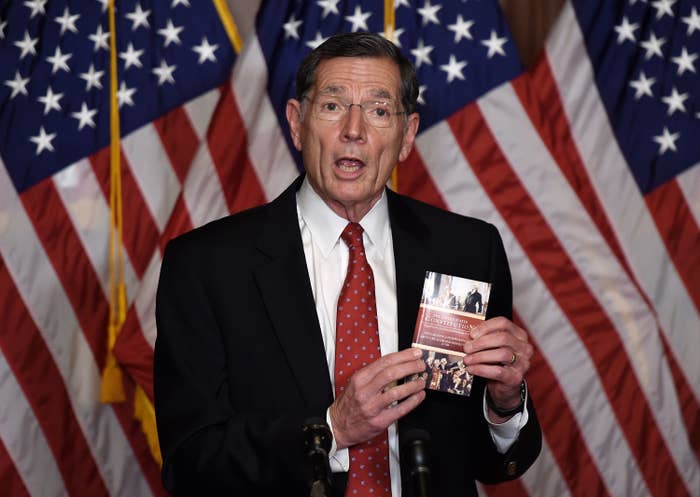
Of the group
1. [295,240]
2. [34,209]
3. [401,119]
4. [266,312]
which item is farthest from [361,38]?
[34,209]

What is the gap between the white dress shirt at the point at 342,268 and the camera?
87.2 inches

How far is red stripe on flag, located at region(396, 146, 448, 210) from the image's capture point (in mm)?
3795

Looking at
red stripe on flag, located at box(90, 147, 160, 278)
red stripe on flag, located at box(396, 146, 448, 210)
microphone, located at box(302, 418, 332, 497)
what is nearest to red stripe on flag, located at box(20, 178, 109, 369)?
red stripe on flag, located at box(90, 147, 160, 278)

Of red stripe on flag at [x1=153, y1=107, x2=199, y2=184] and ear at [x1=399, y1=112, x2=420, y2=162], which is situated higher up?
red stripe on flag at [x1=153, y1=107, x2=199, y2=184]

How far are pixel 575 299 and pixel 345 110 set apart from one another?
1.71m

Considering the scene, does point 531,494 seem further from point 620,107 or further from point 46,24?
point 46,24

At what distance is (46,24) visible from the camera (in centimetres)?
398

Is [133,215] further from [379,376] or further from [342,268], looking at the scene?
[379,376]

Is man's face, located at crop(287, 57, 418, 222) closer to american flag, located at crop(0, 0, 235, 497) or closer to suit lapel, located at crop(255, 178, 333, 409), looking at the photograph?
suit lapel, located at crop(255, 178, 333, 409)

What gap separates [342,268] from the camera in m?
2.29

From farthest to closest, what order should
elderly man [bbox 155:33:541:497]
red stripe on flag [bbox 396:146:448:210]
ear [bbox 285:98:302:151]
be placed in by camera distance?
red stripe on flag [bbox 396:146:448:210], ear [bbox 285:98:302:151], elderly man [bbox 155:33:541:497]

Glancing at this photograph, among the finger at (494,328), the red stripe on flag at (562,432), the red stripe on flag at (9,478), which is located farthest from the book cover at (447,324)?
the red stripe on flag at (9,478)

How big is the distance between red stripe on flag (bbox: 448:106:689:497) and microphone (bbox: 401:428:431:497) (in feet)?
6.98

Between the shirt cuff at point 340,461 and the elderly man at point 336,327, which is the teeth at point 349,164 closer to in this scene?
the elderly man at point 336,327
